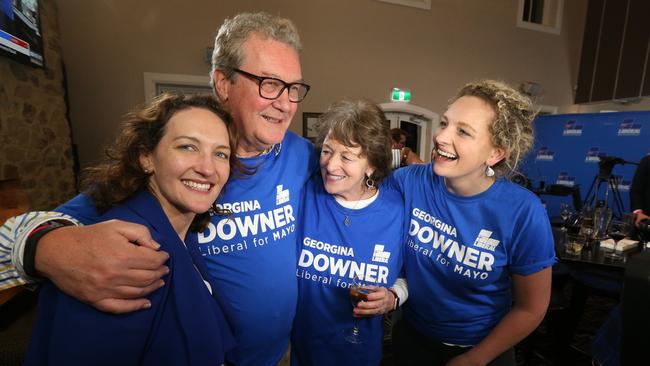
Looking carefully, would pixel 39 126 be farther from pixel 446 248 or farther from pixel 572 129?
pixel 572 129

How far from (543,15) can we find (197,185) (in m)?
10.2

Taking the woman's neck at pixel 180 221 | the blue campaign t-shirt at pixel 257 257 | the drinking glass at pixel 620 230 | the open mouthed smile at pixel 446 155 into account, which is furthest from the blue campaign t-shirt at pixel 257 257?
the drinking glass at pixel 620 230

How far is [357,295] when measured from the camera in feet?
4.27

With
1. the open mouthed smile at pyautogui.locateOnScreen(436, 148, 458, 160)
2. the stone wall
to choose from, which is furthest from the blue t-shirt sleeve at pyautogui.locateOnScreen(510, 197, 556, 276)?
the stone wall

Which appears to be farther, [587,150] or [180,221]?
[587,150]

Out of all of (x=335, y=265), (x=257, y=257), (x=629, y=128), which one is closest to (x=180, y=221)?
(x=257, y=257)

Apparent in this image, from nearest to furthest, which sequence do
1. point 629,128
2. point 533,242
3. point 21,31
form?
point 533,242 → point 21,31 → point 629,128

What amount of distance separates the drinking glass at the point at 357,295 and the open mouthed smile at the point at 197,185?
2.38 ft

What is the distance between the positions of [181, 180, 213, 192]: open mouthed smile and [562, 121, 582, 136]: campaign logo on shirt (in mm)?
8082

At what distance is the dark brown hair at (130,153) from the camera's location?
3.00 ft

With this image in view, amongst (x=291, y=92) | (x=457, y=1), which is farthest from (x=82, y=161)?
(x=457, y=1)

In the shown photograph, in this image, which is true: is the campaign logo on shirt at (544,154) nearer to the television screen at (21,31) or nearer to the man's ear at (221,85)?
the man's ear at (221,85)

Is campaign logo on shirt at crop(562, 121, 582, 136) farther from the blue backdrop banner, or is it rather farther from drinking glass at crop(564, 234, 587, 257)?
drinking glass at crop(564, 234, 587, 257)

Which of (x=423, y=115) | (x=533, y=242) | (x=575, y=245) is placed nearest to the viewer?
(x=533, y=242)
